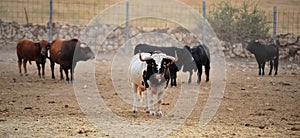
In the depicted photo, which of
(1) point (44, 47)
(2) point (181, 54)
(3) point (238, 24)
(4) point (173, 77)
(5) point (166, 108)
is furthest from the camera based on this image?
(3) point (238, 24)

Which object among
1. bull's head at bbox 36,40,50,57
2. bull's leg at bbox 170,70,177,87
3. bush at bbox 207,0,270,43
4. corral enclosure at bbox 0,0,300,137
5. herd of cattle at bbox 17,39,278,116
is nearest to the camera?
corral enclosure at bbox 0,0,300,137

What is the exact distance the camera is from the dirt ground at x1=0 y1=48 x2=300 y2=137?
9.42 metres

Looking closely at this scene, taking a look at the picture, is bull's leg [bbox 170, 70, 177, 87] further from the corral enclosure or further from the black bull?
the black bull

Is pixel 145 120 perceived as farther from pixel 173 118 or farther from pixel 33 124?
pixel 33 124

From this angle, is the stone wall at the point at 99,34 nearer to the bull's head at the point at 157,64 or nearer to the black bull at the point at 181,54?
the black bull at the point at 181,54

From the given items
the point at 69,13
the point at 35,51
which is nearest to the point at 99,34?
the point at 69,13

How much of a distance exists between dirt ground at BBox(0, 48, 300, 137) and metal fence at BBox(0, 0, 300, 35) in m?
9.66

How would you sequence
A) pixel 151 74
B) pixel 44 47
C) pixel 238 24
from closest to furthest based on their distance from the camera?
pixel 151 74 < pixel 44 47 < pixel 238 24

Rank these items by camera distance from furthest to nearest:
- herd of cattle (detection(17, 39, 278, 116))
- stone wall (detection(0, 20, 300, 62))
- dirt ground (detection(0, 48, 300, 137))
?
stone wall (detection(0, 20, 300, 62)) < herd of cattle (detection(17, 39, 278, 116)) < dirt ground (detection(0, 48, 300, 137))

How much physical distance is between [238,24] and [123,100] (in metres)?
16.9

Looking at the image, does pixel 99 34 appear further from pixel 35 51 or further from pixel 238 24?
pixel 35 51

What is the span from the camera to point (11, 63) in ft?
74.4

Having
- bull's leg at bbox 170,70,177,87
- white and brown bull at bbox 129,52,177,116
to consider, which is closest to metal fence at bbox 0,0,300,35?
bull's leg at bbox 170,70,177,87

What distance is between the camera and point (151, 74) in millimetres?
10758
